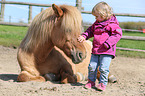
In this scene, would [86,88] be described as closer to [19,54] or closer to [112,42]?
[112,42]

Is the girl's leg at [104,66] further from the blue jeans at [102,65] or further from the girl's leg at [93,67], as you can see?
the girl's leg at [93,67]

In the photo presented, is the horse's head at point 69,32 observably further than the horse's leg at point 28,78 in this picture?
No

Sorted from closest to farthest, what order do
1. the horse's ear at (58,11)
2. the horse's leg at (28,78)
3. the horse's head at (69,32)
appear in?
the horse's head at (69,32) < the horse's ear at (58,11) < the horse's leg at (28,78)

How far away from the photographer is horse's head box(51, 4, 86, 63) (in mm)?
2891

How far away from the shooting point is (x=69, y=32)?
2.95 meters

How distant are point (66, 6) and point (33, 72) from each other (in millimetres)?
1162

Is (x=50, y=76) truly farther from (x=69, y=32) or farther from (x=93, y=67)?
(x=69, y=32)

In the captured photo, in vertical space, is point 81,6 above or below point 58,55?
above

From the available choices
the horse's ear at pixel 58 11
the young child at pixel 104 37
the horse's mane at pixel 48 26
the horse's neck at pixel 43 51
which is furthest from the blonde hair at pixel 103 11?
the horse's neck at pixel 43 51

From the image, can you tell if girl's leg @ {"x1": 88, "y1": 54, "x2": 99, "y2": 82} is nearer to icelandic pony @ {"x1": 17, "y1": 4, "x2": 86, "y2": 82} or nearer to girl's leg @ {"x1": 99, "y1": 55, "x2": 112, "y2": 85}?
girl's leg @ {"x1": 99, "y1": 55, "x2": 112, "y2": 85}

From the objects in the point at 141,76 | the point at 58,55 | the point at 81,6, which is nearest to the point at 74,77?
the point at 58,55

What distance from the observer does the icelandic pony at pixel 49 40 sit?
294 centimetres

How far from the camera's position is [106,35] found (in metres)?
3.00

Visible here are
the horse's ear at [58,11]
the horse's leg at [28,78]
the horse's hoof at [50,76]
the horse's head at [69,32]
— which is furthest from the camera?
the horse's hoof at [50,76]
